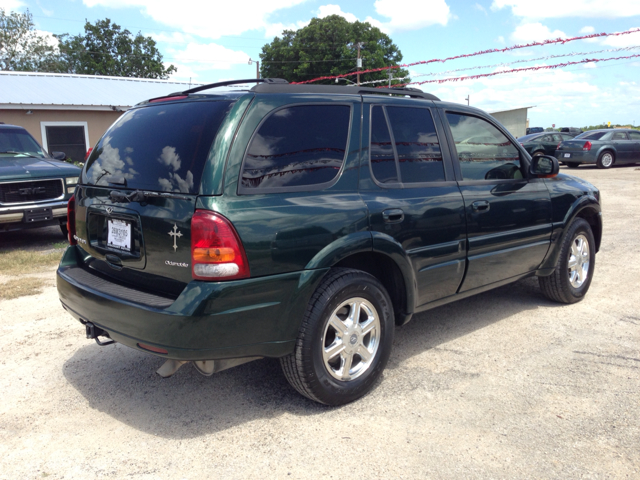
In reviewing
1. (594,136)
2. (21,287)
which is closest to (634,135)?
(594,136)

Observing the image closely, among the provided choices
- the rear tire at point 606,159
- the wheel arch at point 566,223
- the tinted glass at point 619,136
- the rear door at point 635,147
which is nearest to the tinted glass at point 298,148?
the wheel arch at point 566,223

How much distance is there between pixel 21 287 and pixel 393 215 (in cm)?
443

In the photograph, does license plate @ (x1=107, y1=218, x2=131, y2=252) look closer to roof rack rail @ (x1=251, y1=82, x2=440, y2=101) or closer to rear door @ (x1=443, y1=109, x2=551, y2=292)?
roof rack rail @ (x1=251, y1=82, x2=440, y2=101)

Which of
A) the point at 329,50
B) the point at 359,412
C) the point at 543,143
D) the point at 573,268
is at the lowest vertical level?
the point at 359,412

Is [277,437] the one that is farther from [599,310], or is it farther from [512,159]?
[599,310]

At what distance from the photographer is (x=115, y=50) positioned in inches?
2404

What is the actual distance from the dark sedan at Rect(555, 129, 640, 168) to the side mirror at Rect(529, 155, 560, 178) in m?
17.0

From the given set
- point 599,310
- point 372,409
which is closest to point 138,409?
point 372,409

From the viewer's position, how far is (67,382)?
3.59 metres

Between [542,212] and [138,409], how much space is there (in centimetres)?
355

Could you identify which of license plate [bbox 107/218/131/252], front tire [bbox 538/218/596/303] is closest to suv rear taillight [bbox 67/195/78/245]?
license plate [bbox 107/218/131/252]

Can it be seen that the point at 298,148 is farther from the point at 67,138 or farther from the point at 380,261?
the point at 67,138

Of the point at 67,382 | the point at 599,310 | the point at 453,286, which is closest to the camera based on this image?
the point at 67,382

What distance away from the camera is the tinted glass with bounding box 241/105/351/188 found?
113 inches
